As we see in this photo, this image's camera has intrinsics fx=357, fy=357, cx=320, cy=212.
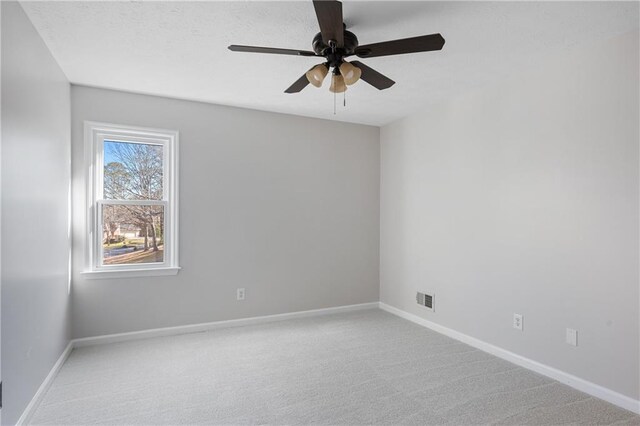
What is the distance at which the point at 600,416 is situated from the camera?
2160 millimetres

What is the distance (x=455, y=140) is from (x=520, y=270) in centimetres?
138

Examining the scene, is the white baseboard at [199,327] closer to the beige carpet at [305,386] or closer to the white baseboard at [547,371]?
the beige carpet at [305,386]

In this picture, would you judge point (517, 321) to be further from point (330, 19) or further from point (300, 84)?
point (330, 19)

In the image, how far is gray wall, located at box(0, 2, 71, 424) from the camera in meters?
1.86

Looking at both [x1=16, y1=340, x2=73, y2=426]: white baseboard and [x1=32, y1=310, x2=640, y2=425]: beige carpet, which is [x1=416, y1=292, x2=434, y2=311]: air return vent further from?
[x1=16, y1=340, x2=73, y2=426]: white baseboard

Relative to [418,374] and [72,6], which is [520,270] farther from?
[72,6]

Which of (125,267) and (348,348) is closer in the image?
(348,348)

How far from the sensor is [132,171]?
3533mm

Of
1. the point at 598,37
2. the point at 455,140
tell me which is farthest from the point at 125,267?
the point at 598,37

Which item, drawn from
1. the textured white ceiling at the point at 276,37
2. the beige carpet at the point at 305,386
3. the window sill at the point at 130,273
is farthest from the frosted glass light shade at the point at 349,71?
the window sill at the point at 130,273

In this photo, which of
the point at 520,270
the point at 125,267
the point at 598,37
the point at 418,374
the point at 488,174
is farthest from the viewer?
the point at 125,267

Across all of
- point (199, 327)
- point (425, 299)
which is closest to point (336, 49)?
point (425, 299)

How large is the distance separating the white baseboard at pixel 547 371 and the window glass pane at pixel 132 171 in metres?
3.20

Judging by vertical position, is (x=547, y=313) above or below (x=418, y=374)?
above
